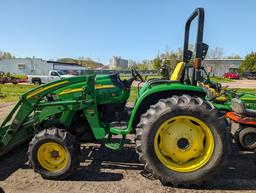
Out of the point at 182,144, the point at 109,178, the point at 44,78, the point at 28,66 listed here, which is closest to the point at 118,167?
the point at 109,178

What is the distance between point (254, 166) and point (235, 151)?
0.91m

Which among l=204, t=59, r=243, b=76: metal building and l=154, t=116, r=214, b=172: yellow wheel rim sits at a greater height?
l=204, t=59, r=243, b=76: metal building

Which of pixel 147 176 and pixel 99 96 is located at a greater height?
pixel 99 96

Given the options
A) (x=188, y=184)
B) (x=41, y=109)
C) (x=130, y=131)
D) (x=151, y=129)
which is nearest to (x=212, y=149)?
(x=188, y=184)

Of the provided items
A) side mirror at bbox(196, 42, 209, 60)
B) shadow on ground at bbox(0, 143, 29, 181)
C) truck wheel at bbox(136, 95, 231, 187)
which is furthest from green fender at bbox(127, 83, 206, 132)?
shadow on ground at bbox(0, 143, 29, 181)

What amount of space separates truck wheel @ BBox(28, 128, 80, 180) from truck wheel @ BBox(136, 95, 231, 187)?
0.96 meters

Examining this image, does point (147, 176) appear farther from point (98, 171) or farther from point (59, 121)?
point (59, 121)

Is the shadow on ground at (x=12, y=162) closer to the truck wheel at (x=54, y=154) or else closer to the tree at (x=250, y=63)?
the truck wheel at (x=54, y=154)

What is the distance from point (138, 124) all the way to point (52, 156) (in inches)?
52.0

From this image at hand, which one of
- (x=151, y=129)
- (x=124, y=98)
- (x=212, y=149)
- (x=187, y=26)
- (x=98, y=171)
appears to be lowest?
(x=98, y=171)

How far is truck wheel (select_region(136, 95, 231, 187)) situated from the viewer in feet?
11.2

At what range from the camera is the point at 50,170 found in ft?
12.3

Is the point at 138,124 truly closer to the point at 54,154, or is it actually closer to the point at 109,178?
the point at 109,178

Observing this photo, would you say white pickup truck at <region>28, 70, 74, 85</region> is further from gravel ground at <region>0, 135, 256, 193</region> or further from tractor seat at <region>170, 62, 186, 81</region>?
tractor seat at <region>170, 62, 186, 81</region>
